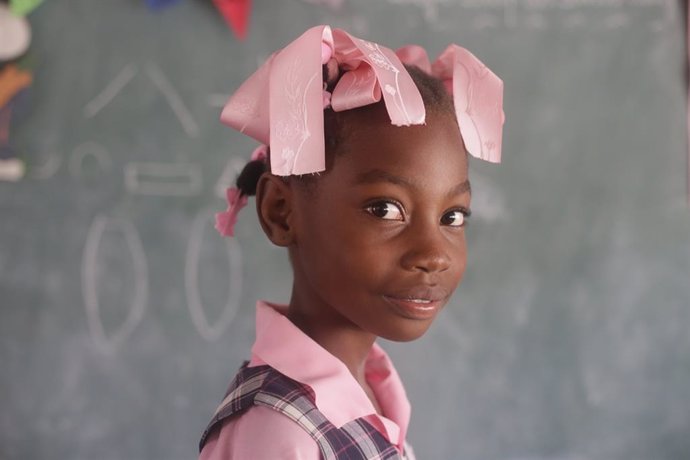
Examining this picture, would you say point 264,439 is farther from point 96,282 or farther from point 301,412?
point 96,282

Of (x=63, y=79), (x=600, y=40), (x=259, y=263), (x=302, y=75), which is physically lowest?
(x=302, y=75)

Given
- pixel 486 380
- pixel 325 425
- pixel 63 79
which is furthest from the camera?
pixel 486 380

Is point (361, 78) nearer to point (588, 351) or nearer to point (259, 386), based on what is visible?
point (259, 386)

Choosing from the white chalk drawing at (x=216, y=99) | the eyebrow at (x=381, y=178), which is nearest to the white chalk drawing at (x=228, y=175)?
the white chalk drawing at (x=216, y=99)

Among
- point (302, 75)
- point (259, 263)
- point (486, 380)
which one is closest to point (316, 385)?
point (302, 75)

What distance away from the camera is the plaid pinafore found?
59cm

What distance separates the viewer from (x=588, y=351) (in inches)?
63.2

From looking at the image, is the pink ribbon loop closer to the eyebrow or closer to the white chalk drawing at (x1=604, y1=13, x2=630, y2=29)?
the eyebrow

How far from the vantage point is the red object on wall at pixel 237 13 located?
4.94 feet

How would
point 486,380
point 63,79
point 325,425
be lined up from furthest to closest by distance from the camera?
point 486,380 < point 63,79 < point 325,425

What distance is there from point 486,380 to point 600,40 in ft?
2.48

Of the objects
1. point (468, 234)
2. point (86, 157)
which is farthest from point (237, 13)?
point (468, 234)

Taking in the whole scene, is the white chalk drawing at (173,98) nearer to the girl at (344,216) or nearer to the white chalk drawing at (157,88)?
the white chalk drawing at (157,88)

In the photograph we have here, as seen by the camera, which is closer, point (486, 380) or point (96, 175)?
point (96, 175)
